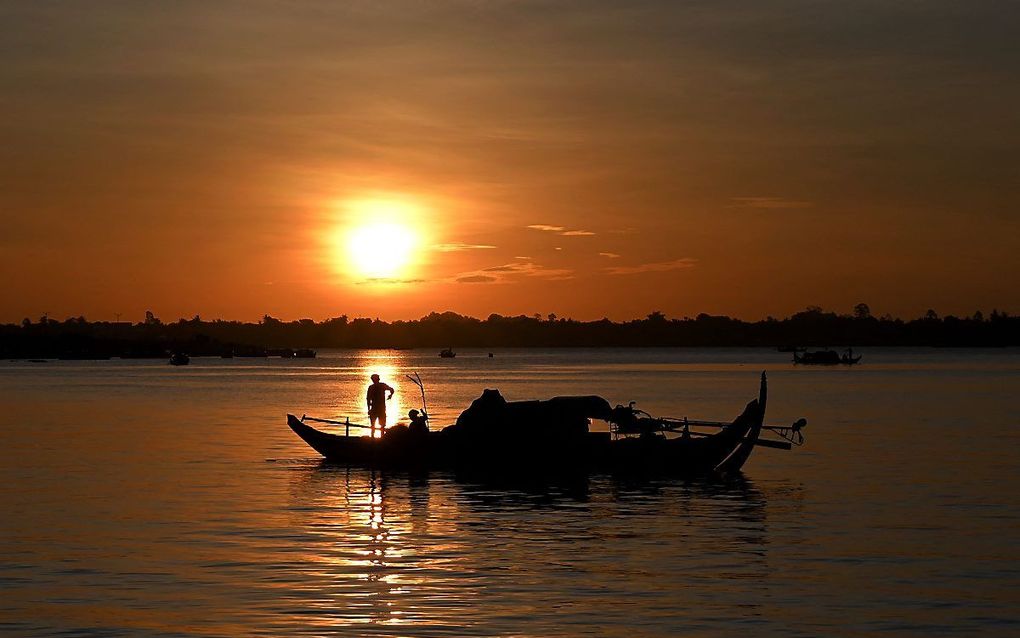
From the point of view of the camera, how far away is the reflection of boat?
47.7 m

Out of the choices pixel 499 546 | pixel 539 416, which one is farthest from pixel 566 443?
pixel 499 546

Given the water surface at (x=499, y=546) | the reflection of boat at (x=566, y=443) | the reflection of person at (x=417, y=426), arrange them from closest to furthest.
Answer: the water surface at (x=499, y=546) → the reflection of boat at (x=566, y=443) → the reflection of person at (x=417, y=426)

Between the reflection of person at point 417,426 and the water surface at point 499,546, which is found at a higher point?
the reflection of person at point 417,426

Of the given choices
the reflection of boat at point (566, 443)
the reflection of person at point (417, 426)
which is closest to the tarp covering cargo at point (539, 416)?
the reflection of boat at point (566, 443)

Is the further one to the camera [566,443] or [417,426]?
[417,426]

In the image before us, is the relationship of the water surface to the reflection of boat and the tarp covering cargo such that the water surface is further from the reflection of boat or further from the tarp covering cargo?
the tarp covering cargo

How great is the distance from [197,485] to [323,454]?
360 inches

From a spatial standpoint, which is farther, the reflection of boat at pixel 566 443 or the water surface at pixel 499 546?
the reflection of boat at pixel 566 443

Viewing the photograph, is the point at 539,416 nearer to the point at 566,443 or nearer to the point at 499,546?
the point at 566,443

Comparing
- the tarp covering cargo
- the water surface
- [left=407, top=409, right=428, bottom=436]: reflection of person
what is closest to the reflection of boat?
the tarp covering cargo

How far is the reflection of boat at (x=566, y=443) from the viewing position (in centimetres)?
4772

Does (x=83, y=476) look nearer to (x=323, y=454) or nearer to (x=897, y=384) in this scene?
(x=323, y=454)

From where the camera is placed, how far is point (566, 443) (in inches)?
1882

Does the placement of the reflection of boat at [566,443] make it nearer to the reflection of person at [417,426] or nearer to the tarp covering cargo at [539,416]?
the tarp covering cargo at [539,416]
